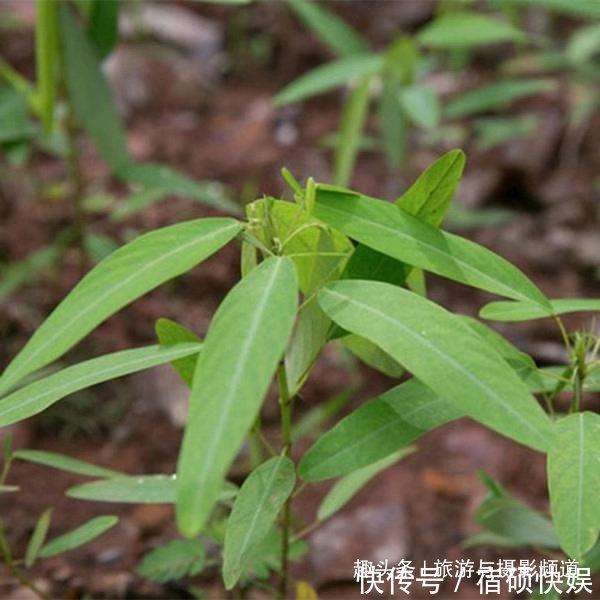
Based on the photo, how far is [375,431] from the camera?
2.78 feet

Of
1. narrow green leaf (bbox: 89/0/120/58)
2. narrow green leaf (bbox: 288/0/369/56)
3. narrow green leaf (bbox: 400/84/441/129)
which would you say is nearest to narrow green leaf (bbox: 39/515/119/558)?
narrow green leaf (bbox: 89/0/120/58)

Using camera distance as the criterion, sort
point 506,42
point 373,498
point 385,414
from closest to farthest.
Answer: point 385,414 → point 373,498 → point 506,42

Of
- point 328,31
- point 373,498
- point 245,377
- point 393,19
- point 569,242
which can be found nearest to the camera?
point 245,377

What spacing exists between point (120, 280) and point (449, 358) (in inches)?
9.5

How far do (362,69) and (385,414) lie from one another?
1.07 meters

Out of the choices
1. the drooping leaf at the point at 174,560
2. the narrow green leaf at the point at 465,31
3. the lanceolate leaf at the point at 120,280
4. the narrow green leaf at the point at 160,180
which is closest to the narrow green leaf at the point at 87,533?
the drooping leaf at the point at 174,560

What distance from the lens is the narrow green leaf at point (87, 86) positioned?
5.10ft

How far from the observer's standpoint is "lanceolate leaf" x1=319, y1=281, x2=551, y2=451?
0.70 m

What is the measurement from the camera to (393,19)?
119 inches

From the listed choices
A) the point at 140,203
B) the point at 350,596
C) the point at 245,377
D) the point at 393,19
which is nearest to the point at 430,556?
the point at 350,596

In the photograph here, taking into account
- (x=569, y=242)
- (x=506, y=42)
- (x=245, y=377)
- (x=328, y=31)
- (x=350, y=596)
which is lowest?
(x=245, y=377)

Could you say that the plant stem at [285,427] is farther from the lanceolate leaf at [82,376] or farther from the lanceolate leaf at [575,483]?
the lanceolate leaf at [575,483]

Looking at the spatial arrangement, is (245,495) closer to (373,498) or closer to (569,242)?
(373,498)

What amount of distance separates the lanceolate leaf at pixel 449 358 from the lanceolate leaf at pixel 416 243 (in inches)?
2.3
